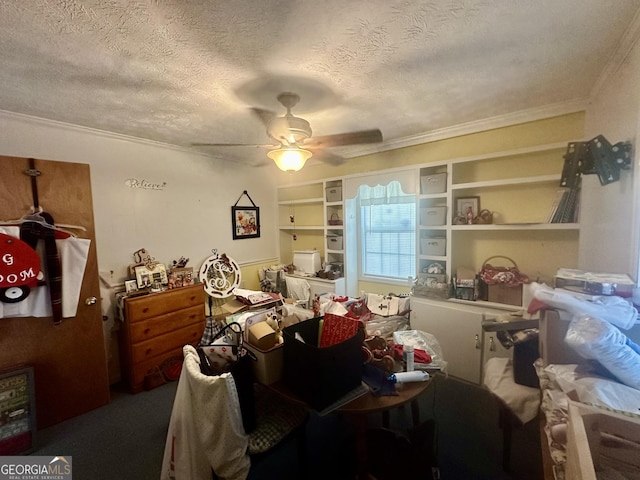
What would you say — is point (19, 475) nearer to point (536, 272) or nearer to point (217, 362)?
point (217, 362)

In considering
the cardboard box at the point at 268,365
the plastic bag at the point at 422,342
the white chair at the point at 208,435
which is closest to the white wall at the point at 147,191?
the white chair at the point at 208,435

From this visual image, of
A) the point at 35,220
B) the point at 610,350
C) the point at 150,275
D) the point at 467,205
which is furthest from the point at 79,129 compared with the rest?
the point at 610,350

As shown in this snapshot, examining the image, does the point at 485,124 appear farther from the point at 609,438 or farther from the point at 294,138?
the point at 609,438

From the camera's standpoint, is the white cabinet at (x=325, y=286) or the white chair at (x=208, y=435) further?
the white cabinet at (x=325, y=286)

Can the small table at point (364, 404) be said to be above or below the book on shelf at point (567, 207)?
below

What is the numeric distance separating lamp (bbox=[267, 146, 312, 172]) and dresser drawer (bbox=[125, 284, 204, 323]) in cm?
181

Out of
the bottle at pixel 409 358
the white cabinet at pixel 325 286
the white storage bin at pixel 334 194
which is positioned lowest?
the white cabinet at pixel 325 286

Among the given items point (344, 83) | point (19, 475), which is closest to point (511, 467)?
point (344, 83)

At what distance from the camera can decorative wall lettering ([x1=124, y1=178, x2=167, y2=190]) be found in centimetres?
282

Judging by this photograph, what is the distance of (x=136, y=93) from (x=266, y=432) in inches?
88.2

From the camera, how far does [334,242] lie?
12.0 ft

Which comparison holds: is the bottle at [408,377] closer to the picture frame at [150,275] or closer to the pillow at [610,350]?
the pillow at [610,350]

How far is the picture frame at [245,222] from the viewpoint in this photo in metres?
3.79

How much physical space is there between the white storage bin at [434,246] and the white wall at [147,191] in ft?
7.77
